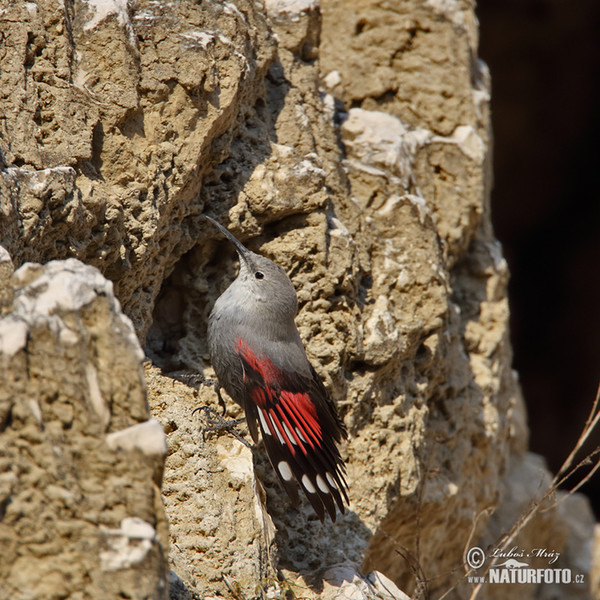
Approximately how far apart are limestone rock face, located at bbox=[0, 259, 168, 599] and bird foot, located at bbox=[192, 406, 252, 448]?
1016 millimetres

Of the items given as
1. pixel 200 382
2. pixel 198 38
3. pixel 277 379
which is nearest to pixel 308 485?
pixel 277 379

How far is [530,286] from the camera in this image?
9227 mm

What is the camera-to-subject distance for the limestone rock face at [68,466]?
5.46 ft

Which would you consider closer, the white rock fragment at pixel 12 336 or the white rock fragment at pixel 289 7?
the white rock fragment at pixel 12 336

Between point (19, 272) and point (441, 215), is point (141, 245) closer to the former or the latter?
point (19, 272)

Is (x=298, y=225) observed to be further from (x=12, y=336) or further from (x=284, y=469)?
(x=12, y=336)

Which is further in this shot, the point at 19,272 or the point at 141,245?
the point at 141,245

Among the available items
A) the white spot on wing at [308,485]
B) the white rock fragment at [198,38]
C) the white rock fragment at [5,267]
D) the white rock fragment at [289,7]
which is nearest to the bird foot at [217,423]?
the white spot on wing at [308,485]

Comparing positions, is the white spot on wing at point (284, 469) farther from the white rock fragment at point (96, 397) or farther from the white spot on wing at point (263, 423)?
the white rock fragment at point (96, 397)

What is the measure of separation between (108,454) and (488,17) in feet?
25.7

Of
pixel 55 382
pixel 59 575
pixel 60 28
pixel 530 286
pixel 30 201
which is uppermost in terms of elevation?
pixel 60 28

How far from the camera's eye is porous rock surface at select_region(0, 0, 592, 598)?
2590 millimetres

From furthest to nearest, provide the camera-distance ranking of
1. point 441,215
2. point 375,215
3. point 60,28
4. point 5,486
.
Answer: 1. point 441,215
2. point 375,215
3. point 60,28
4. point 5,486

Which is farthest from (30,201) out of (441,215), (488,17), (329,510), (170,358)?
(488,17)
